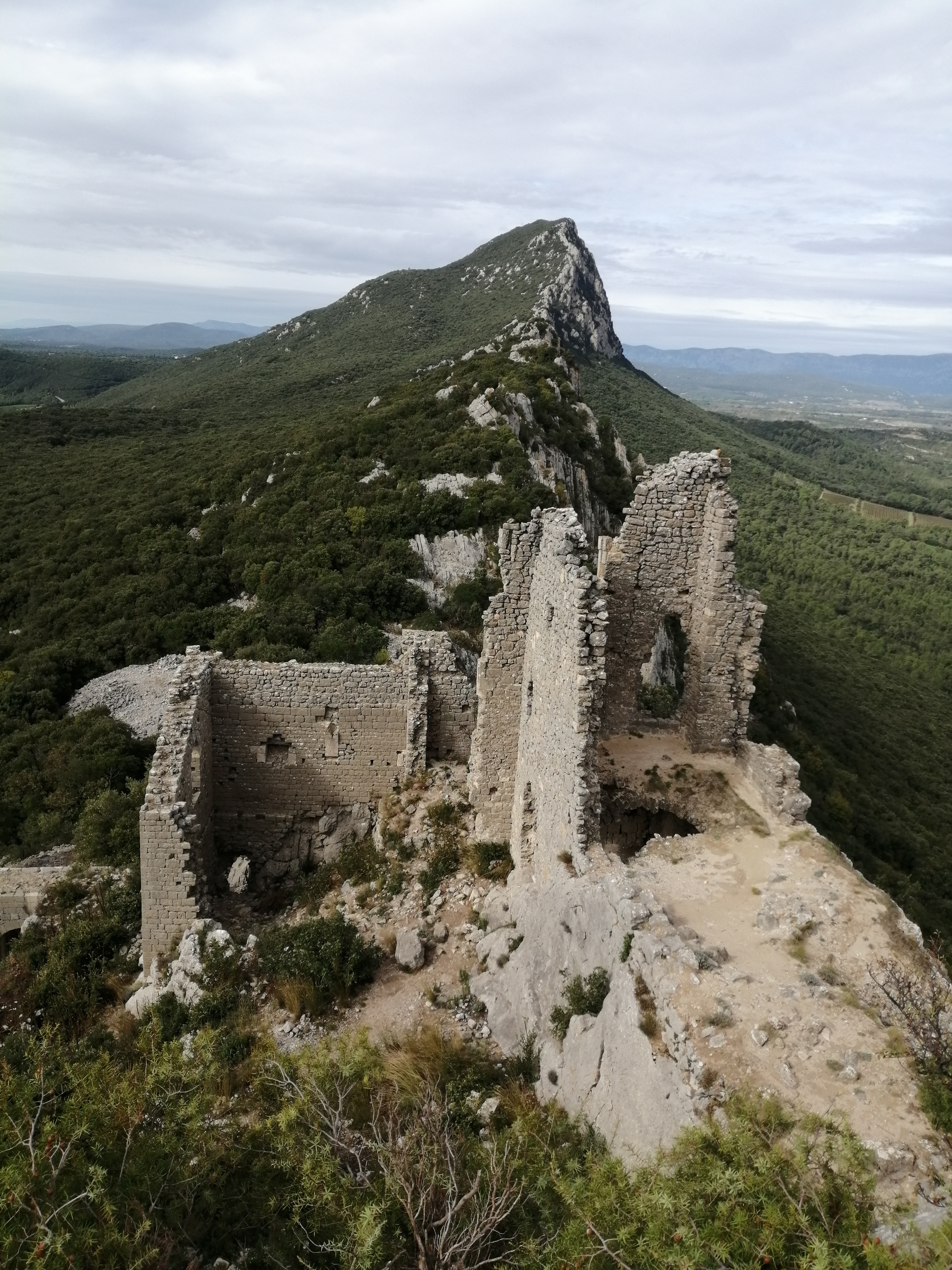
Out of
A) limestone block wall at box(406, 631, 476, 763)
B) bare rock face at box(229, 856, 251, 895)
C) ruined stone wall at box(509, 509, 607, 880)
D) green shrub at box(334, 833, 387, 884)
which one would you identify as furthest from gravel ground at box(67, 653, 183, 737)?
ruined stone wall at box(509, 509, 607, 880)

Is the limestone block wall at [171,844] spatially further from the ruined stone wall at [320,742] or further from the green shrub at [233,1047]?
the green shrub at [233,1047]

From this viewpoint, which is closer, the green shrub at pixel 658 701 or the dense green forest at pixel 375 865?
the dense green forest at pixel 375 865

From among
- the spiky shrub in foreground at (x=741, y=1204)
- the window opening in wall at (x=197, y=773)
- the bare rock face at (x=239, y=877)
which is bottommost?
the bare rock face at (x=239, y=877)

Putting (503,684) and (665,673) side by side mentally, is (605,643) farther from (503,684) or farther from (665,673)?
A: (665,673)

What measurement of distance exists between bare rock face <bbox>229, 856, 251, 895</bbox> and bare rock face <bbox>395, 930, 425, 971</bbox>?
451 cm

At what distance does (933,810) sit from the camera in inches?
1276

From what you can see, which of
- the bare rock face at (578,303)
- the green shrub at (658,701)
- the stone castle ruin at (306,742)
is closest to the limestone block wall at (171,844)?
the stone castle ruin at (306,742)

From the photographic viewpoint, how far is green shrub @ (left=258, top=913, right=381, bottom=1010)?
33.1 feet

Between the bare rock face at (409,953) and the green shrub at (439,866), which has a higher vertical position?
the green shrub at (439,866)

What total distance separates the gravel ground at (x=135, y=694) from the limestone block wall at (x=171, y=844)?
26.9 ft

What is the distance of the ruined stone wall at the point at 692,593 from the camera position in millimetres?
10344

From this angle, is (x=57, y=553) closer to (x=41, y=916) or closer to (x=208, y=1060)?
(x=41, y=916)

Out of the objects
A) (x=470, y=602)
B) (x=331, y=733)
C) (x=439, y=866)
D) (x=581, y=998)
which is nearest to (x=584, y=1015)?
(x=581, y=998)

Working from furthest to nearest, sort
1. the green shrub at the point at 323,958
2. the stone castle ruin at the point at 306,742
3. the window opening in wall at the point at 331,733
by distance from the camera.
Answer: the window opening in wall at the point at 331,733 < the stone castle ruin at the point at 306,742 < the green shrub at the point at 323,958
